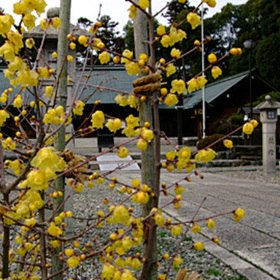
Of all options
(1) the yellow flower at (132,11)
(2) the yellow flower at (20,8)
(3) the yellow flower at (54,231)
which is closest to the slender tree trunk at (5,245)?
(3) the yellow flower at (54,231)

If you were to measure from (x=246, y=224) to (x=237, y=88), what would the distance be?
18.1 meters

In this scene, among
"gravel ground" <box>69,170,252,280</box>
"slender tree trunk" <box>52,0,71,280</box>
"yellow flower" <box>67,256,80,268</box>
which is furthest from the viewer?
"gravel ground" <box>69,170,252,280</box>

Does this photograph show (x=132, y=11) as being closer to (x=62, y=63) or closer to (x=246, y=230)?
(x=62, y=63)

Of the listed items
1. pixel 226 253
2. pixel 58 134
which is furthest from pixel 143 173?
pixel 226 253

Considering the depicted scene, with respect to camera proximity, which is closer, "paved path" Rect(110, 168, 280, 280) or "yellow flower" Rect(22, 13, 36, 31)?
"yellow flower" Rect(22, 13, 36, 31)

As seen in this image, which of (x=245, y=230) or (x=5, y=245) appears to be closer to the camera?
(x=5, y=245)

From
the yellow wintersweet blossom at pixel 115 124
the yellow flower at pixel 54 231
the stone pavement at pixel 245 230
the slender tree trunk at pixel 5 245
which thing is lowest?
the stone pavement at pixel 245 230

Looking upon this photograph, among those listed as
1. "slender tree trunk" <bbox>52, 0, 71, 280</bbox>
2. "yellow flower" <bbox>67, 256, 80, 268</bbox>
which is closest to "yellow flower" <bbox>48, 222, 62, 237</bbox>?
"yellow flower" <bbox>67, 256, 80, 268</bbox>

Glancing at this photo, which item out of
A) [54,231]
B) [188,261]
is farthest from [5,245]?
[188,261]

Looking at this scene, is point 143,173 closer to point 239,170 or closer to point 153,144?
point 153,144

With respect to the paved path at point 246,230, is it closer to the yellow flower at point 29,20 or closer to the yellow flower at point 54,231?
the yellow flower at point 54,231

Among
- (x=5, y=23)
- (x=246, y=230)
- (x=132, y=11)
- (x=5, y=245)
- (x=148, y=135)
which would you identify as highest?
(x=132, y=11)

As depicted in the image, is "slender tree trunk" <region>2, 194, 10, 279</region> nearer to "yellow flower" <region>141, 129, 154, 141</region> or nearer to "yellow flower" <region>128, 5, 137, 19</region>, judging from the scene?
"yellow flower" <region>141, 129, 154, 141</region>

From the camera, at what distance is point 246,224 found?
11.6 ft
